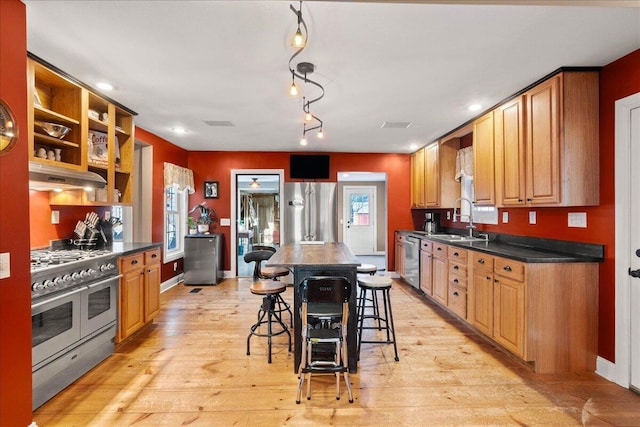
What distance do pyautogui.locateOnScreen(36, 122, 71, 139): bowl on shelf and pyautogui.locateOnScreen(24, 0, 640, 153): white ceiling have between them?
0.47 meters

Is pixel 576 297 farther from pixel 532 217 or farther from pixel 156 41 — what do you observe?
pixel 156 41

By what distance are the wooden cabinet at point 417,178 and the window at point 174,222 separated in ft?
14.2

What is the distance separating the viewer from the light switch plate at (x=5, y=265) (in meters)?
1.59

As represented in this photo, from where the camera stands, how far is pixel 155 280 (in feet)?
11.5

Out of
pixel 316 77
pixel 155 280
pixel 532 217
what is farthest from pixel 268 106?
pixel 532 217

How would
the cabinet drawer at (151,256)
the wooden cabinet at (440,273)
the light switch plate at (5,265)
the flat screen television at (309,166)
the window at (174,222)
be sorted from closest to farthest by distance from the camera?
the light switch plate at (5,265)
the cabinet drawer at (151,256)
the wooden cabinet at (440,273)
the window at (174,222)
the flat screen television at (309,166)

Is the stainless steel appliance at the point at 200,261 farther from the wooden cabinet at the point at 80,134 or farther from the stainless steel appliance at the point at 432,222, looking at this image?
the stainless steel appliance at the point at 432,222

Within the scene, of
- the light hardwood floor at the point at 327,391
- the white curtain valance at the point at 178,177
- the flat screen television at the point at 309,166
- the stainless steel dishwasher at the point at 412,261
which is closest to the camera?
the light hardwood floor at the point at 327,391

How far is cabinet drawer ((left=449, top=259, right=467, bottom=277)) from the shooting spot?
134 inches

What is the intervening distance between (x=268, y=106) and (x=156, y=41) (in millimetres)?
1416

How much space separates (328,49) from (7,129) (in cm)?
195

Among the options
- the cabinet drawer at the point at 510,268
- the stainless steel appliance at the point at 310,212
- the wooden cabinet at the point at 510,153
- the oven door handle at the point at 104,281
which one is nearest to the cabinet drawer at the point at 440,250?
the wooden cabinet at the point at 510,153

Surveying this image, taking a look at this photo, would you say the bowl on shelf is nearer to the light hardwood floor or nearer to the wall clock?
the wall clock

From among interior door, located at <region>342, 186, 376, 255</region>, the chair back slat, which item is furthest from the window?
interior door, located at <region>342, 186, 376, 255</region>
